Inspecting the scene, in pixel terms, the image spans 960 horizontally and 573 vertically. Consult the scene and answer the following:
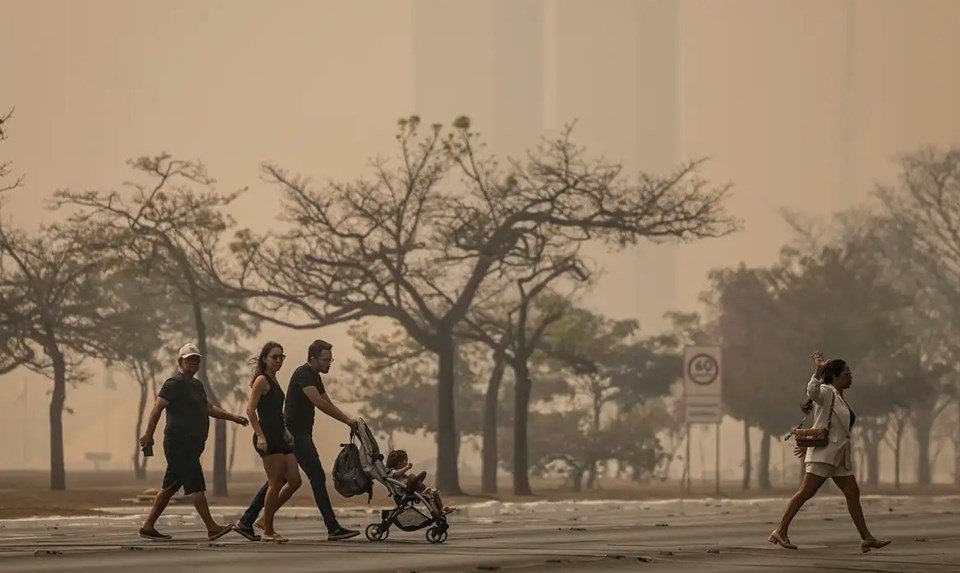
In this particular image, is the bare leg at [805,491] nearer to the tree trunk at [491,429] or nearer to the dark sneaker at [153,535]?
the dark sneaker at [153,535]

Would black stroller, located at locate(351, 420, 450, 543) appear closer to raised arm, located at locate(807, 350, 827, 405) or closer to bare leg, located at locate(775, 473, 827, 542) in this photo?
bare leg, located at locate(775, 473, 827, 542)

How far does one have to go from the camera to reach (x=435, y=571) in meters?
16.4

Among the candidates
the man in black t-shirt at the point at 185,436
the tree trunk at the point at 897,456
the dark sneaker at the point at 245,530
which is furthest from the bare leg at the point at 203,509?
the tree trunk at the point at 897,456

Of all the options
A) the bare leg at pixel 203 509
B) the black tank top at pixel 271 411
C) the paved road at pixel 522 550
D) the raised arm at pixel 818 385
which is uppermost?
the raised arm at pixel 818 385

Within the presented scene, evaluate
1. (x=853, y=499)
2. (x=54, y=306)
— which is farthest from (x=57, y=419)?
(x=853, y=499)

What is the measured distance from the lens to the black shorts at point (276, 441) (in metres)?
21.0

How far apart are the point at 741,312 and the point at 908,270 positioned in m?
11.3

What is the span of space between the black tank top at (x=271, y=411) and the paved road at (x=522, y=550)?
1.10 metres

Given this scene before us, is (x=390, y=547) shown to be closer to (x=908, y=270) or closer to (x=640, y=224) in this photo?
(x=640, y=224)

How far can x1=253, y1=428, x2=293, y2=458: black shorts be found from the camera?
2102cm

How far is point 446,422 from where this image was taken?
5550 cm

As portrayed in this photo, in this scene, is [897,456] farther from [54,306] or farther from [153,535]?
[153,535]

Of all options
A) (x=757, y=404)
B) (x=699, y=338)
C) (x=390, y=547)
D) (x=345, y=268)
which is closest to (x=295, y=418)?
(x=390, y=547)

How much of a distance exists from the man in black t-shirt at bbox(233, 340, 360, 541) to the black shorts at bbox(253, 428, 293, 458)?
0.32ft
